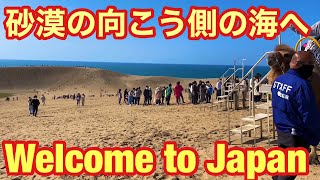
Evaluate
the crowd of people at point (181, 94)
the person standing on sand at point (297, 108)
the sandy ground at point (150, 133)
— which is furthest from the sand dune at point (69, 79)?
the person standing on sand at point (297, 108)

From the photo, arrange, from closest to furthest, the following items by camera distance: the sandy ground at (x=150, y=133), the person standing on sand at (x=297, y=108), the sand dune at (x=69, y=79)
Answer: the person standing on sand at (x=297, y=108), the sandy ground at (x=150, y=133), the sand dune at (x=69, y=79)

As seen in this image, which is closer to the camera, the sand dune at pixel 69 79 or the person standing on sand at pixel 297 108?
the person standing on sand at pixel 297 108

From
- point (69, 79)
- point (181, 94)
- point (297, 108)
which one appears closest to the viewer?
point (297, 108)

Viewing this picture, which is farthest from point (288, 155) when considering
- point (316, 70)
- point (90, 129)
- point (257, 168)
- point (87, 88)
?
point (87, 88)

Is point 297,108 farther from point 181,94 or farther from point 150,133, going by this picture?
point 181,94

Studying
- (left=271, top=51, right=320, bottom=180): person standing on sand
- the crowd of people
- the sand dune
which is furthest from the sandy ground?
the sand dune

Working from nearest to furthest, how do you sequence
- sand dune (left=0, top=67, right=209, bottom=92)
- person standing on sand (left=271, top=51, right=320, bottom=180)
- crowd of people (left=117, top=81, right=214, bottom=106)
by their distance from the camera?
person standing on sand (left=271, top=51, right=320, bottom=180)
crowd of people (left=117, top=81, right=214, bottom=106)
sand dune (left=0, top=67, right=209, bottom=92)

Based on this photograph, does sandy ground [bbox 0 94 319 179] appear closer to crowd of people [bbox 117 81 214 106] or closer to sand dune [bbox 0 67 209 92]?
crowd of people [bbox 117 81 214 106]

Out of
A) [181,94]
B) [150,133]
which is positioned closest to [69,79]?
[181,94]

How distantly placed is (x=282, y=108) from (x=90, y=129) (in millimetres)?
9514

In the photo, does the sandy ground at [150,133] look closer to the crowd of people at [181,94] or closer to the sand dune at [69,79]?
the crowd of people at [181,94]

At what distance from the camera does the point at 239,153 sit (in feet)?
21.4

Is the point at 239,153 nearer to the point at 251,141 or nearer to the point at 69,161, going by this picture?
the point at 251,141

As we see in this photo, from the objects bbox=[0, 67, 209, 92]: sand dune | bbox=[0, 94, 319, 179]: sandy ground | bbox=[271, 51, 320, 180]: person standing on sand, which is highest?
bbox=[0, 67, 209, 92]: sand dune
